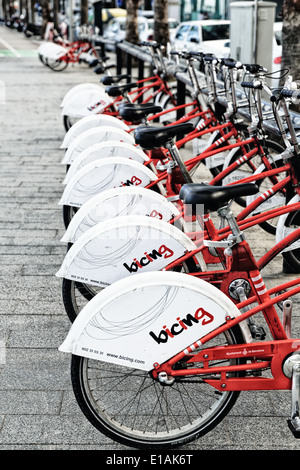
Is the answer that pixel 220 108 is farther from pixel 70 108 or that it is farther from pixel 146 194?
pixel 146 194

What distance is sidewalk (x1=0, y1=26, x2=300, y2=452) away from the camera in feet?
11.0

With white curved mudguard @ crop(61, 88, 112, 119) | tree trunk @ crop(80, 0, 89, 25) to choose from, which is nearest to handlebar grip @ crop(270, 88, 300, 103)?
white curved mudguard @ crop(61, 88, 112, 119)

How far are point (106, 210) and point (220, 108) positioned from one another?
3259mm

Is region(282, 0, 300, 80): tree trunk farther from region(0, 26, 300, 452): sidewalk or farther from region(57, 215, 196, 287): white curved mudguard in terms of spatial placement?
region(57, 215, 196, 287): white curved mudguard

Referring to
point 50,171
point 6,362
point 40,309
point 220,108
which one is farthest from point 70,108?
point 6,362

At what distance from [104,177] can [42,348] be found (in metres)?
1.27

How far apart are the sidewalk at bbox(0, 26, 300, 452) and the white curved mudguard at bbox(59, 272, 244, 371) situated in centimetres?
50

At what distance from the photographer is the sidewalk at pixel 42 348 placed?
3.35m

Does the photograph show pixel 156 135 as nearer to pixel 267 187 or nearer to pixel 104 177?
pixel 104 177

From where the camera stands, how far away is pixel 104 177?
197 inches

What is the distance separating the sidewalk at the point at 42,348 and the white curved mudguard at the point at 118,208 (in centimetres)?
64

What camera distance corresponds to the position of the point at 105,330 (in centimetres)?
303

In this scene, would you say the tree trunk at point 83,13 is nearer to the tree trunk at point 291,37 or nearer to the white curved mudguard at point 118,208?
the tree trunk at point 291,37

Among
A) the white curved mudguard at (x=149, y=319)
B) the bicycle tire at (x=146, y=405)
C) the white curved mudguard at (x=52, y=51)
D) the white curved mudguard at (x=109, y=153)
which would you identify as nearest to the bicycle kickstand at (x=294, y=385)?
the bicycle tire at (x=146, y=405)
